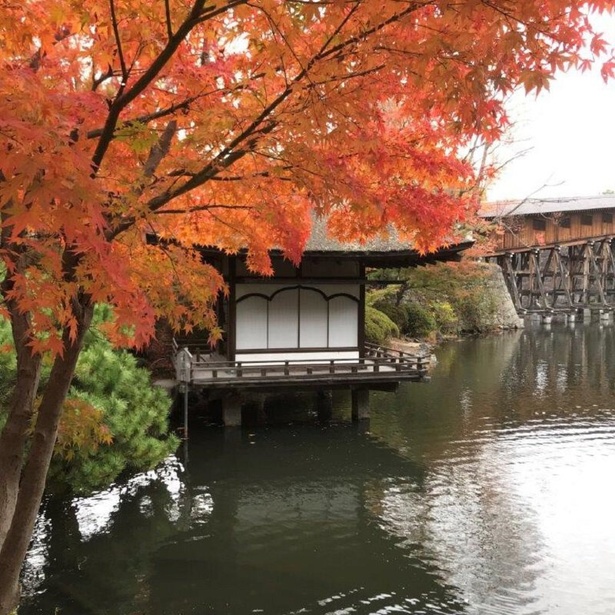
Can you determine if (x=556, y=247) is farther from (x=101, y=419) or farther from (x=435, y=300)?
(x=101, y=419)

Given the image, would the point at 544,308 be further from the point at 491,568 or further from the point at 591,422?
the point at 491,568

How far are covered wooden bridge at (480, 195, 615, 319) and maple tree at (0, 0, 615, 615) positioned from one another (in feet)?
101

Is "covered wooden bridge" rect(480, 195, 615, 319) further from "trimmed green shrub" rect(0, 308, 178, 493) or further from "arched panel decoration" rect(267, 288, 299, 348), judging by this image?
"trimmed green shrub" rect(0, 308, 178, 493)

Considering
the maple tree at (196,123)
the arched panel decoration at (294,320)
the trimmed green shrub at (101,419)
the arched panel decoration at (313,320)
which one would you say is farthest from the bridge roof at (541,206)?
the maple tree at (196,123)

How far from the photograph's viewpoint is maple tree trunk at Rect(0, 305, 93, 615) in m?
4.34

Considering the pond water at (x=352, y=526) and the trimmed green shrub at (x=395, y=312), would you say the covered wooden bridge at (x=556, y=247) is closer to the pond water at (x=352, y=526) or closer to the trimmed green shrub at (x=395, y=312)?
the trimmed green shrub at (x=395, y=312)

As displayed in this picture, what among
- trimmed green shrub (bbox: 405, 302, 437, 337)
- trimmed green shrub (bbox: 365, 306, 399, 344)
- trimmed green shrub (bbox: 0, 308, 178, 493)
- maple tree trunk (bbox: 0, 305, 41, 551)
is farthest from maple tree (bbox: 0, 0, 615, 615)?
trimmed green shrub (bbox: 405, 302, 437, 337)

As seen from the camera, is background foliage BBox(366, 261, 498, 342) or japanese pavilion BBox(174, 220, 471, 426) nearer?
japanese pavilion BBox(174, 220, 471, 426)

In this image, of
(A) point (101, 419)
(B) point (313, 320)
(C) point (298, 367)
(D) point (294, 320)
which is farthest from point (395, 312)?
(A) point (101, 419)

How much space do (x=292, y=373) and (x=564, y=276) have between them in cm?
3310

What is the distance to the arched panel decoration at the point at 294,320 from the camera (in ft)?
45.3

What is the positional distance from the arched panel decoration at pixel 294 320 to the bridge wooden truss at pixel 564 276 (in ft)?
88.0

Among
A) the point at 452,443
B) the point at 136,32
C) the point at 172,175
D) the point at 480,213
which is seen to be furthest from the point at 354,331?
the point at 480,213

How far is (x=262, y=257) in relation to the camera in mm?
8414
